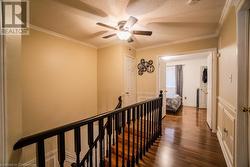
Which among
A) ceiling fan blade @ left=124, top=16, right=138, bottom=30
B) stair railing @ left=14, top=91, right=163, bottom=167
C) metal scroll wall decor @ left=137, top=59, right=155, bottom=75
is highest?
ceiling fan blade @ left=124, top=16, right=138, bottom=30

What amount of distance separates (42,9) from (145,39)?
2.49m

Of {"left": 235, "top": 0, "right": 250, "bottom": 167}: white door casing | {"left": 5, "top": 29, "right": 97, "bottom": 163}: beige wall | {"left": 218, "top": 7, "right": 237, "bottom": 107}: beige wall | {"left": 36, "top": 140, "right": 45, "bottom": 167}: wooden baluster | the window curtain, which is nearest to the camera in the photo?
{"left": 36, "top": 140, "right": 45, "bottom": 167}: wooden baluster

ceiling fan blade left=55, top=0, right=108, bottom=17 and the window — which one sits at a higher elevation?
ceiling fan blade left=55, top=0, right=108, bottom=17

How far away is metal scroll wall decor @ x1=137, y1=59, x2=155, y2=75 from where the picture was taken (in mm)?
4219

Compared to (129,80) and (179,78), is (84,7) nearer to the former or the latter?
(129,80)

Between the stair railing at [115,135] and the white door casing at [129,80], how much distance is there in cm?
131

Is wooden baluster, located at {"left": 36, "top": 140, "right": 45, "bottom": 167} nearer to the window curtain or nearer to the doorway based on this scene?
the doorway

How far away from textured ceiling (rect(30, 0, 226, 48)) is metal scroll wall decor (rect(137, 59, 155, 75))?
1161 mm

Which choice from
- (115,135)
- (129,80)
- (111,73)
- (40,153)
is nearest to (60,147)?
(40,153)

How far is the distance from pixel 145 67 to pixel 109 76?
4.22ft

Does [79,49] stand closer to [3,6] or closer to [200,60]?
[3,6]

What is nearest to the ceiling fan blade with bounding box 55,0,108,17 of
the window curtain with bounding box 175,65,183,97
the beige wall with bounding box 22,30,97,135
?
the beige wall with bounding box 22,30,97,135

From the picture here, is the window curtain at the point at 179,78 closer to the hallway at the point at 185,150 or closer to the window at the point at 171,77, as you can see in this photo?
the window at the point at 171,77

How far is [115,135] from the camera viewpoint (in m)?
1.86
